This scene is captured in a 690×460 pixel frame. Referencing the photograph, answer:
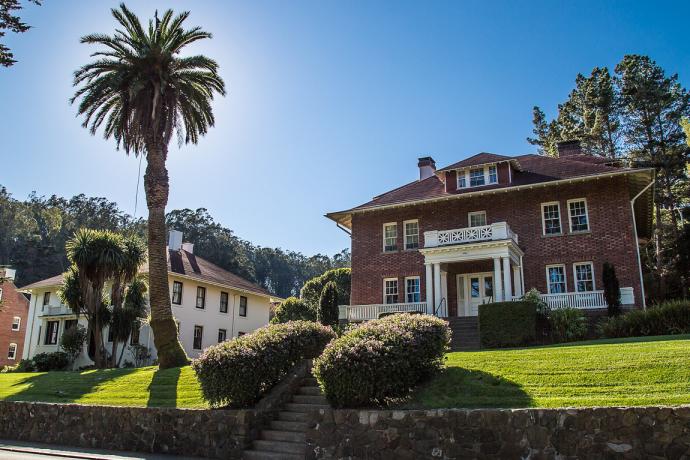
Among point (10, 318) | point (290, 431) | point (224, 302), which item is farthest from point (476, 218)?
point (10, 318)

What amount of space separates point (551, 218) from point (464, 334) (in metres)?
7.43

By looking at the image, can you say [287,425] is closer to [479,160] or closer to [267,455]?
[267,455]

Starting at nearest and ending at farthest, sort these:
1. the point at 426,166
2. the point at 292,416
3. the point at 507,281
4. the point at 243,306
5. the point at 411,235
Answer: the point at 292,416 → the point at 507,281 → the point at 411,235 → the point at 426,166 → the point at 243,306

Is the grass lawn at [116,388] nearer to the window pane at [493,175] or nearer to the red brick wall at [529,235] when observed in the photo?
the red brick wall at [529,235]

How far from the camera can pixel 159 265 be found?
22766mm

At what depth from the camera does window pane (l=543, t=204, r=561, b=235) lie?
84.4 ft

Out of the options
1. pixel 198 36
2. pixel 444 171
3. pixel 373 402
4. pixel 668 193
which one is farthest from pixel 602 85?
pixel 373 402

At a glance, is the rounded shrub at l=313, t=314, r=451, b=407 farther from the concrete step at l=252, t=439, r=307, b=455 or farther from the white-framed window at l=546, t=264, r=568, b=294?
the white-framed window at l=546, t=264, r=568, b=294

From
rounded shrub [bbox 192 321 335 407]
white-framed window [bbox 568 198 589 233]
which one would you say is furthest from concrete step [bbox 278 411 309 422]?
white-framed window [bbox 568 198 589 233]

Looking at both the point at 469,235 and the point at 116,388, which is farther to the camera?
the point at 469,235

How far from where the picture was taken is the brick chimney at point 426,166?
33.1m

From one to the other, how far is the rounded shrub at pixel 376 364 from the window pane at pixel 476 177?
17.0m

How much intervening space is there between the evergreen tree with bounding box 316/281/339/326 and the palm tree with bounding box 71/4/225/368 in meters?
7.43

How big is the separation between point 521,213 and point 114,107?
1905 cm
